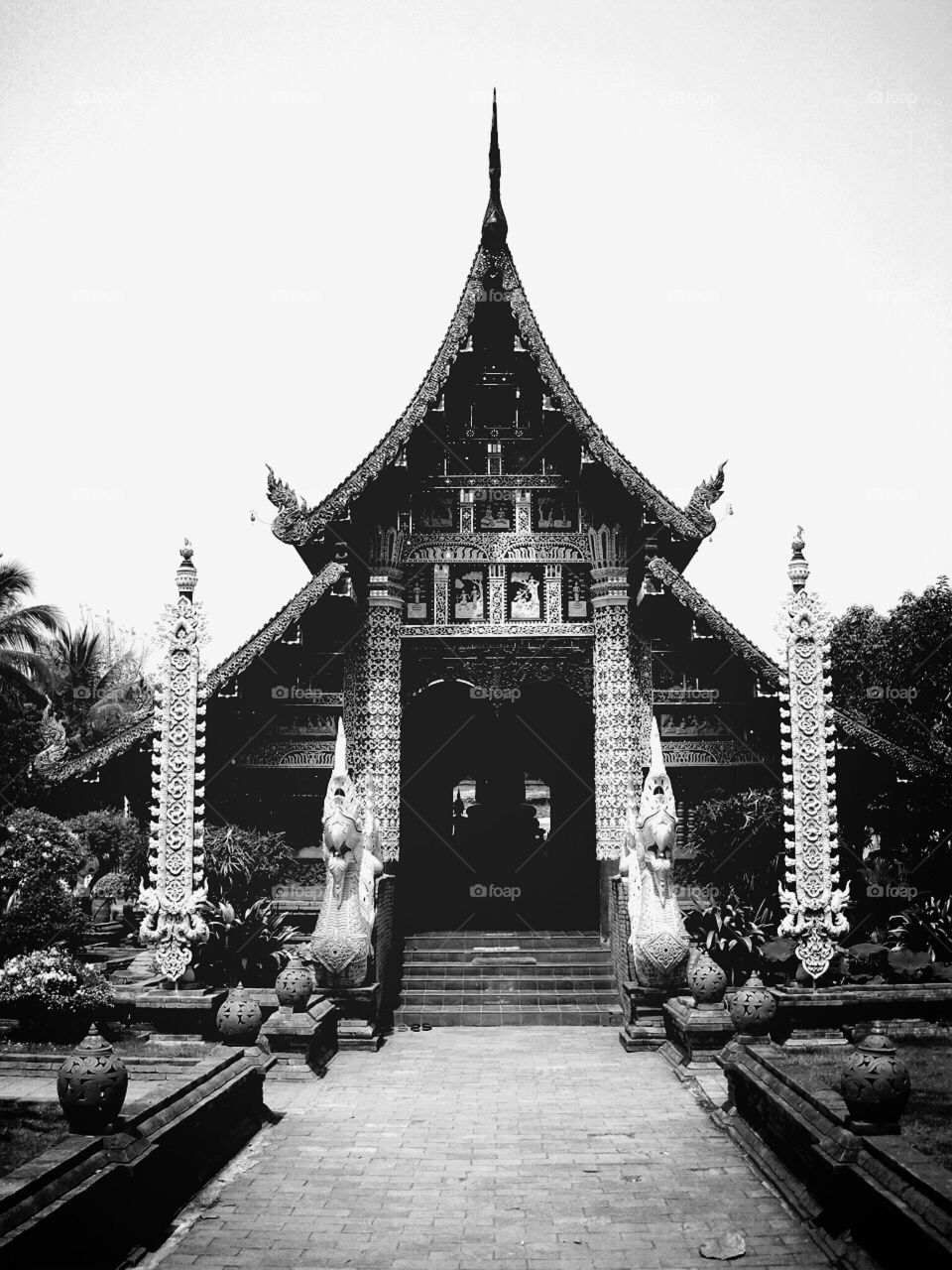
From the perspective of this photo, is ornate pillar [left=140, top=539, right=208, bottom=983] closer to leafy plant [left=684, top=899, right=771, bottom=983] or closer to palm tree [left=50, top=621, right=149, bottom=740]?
leafy plant [left=684, top=899, right=771, bottom=983]

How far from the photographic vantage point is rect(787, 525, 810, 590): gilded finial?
487 inches

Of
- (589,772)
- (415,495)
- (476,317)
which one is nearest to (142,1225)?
(415,495)

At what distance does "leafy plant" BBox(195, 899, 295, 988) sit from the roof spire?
910cm

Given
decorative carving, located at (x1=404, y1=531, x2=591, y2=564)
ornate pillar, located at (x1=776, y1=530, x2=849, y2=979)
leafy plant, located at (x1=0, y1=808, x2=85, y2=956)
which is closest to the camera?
ornate pillar, located at (x1=776, y1=530, x2=849, y2=979)

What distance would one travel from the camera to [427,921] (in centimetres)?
1630

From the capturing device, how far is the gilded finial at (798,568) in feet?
40.6

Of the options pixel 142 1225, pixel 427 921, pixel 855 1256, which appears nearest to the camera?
pixel 855 1256

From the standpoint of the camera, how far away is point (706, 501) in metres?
14.3

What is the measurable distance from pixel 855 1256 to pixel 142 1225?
3.64 meters

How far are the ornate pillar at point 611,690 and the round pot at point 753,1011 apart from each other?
4.60 meters

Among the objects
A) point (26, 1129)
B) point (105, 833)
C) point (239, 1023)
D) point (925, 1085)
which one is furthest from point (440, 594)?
point (105, 833)

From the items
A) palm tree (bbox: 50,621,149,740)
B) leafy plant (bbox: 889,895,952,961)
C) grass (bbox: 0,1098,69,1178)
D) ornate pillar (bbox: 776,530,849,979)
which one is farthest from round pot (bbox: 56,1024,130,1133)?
palm tree (bbox: 50,621,149,740)

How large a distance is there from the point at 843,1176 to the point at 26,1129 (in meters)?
5.23

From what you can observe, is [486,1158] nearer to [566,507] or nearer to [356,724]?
[356,724]
